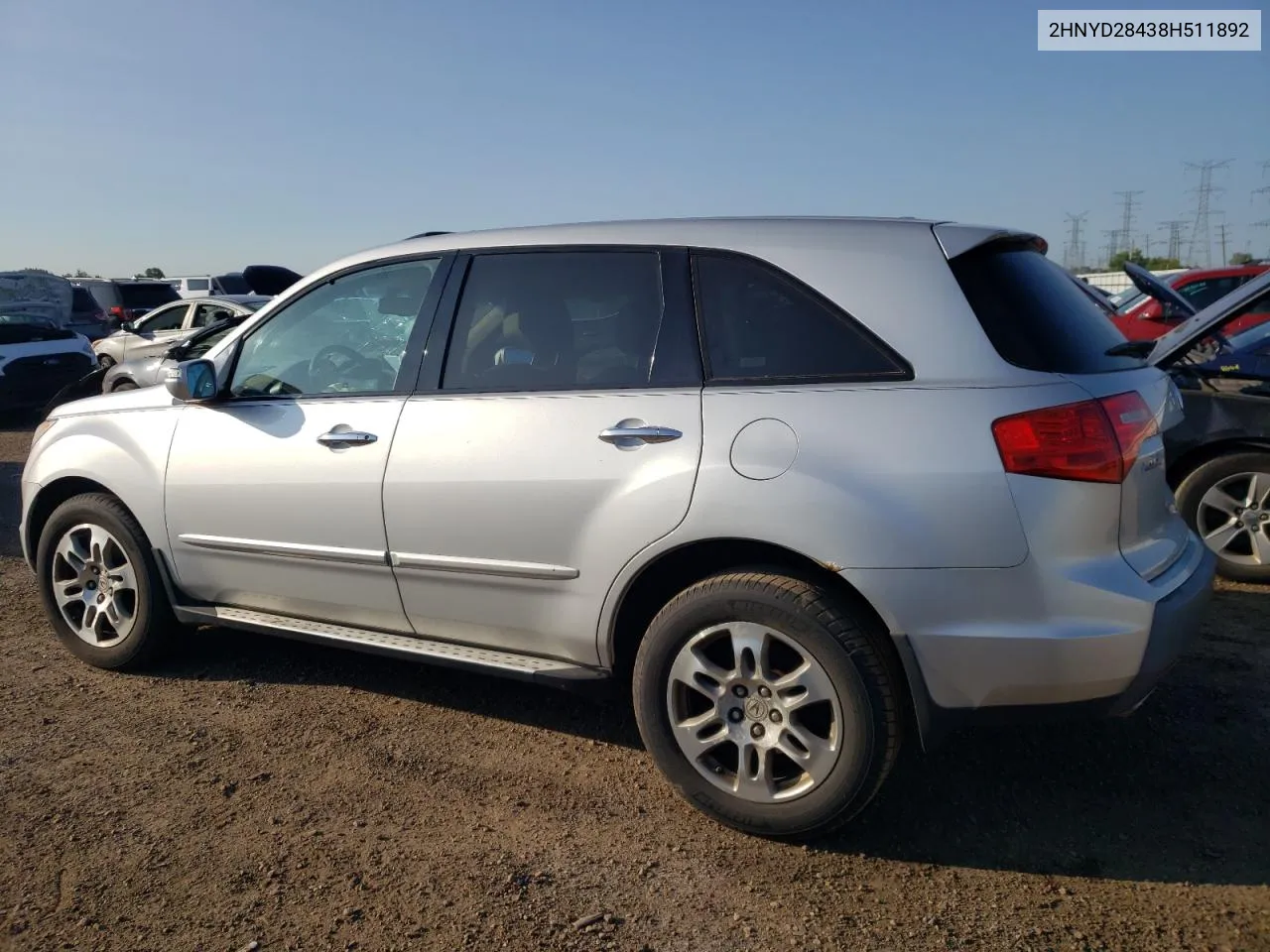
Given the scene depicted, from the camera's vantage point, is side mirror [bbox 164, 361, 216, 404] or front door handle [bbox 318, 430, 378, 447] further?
side mirror [bbox 164, 361, 216, 404]

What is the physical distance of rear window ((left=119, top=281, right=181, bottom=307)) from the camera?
20078 millimetres

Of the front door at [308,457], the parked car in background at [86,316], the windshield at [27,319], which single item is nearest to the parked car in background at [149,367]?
the windshield at [27,319]

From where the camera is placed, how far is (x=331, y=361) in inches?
157

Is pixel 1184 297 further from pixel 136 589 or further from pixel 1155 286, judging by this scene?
pixel 136 589

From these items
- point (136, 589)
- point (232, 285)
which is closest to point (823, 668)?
point (136, 589)

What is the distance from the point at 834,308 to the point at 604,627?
4.02ft

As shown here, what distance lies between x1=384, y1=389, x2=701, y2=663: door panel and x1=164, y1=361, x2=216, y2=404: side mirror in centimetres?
100

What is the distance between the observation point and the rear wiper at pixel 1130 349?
10.3 feet

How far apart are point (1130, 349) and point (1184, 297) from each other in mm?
7002

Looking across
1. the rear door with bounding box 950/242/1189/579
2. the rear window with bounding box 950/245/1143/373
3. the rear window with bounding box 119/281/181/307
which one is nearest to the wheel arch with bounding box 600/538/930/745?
the rear door with bounding box 950/242/1189/579

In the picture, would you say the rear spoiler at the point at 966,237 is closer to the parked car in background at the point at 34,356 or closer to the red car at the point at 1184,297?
the red car at the point at 1184,297

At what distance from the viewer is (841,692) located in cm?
282

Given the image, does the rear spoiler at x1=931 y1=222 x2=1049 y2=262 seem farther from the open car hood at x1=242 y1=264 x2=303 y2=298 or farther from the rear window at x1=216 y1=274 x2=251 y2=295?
the rear window at x1=216 y1=274 x2=251 y2=295

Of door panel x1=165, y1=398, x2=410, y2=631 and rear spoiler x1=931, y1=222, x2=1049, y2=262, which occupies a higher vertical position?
rear spoiler x1=931, y1=222, x2=1049, y2=262
